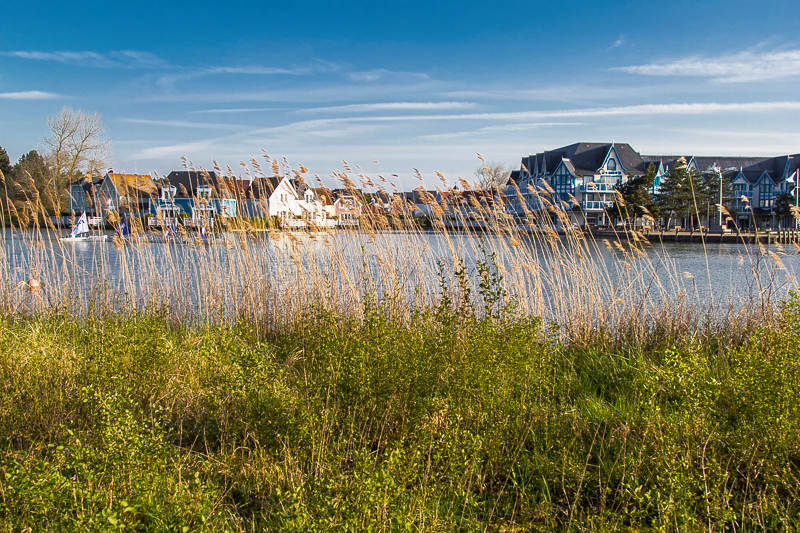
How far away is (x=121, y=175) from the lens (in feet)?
Result: 21.7

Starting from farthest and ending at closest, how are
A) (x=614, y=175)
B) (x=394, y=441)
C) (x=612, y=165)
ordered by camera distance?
1. (x=614, y=175)
2. (x=612, y=165)
3. (x=394, y=441)

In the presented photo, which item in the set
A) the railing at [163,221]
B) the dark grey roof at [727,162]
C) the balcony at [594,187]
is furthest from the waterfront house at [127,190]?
the dark grey roof at [727,162]

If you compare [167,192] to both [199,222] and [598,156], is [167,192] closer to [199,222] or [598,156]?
[199,222]

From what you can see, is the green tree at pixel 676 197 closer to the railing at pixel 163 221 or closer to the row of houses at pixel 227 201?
the row of houses at pixel 227 201

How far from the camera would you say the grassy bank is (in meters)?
2.08

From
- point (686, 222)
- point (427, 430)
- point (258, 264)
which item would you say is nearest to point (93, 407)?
point (427, 430)

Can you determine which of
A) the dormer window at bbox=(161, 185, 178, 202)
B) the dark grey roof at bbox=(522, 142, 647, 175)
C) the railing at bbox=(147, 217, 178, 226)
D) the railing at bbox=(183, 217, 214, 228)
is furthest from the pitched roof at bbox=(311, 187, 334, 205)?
the dark grey roof at bbox=(522, 142, 647, 175)

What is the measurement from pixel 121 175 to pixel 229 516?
5531 millimetres

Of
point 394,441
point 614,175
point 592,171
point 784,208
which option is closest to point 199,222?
point 394,441

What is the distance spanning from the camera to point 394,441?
2406 mm

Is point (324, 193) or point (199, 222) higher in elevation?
point (324, 193)

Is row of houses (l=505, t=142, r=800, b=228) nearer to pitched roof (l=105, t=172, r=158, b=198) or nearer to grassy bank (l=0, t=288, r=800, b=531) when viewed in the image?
pitched roof (l=105, t=172, r=158, b=198)

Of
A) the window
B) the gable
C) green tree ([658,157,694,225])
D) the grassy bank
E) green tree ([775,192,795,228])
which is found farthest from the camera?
the window

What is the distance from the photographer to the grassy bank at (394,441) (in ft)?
6.82
